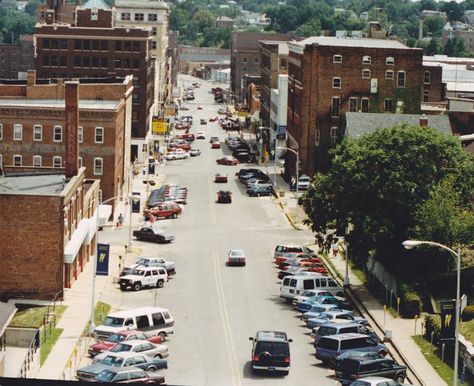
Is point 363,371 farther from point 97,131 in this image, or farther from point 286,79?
point 286,79

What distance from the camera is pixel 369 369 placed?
5091 centimetres

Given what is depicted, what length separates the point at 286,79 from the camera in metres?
148

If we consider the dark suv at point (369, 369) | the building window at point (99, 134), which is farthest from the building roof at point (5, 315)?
the building window at point (99, 134)

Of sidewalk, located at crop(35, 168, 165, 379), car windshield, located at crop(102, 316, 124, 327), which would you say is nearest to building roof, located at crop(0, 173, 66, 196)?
sidewalk, located at crop(35, 168, 165, 379)

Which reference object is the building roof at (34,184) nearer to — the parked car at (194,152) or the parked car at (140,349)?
the parked car at (140,349)

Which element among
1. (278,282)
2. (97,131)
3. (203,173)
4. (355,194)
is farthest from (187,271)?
(203,173)

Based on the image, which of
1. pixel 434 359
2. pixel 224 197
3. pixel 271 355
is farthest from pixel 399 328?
pixel 224 197

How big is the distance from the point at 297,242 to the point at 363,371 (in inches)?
1696

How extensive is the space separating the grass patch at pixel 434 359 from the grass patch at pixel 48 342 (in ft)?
59.0

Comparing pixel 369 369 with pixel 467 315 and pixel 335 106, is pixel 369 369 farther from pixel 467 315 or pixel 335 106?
pixel 335 106

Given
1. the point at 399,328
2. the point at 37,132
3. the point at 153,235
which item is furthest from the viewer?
the point at 37,132

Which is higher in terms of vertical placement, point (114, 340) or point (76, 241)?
point (76, 241)

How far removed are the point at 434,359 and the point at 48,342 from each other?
61.4 feet

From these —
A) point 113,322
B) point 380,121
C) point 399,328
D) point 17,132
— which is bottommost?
point 399,328
